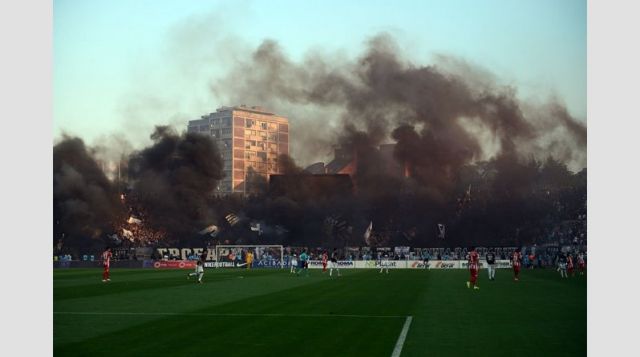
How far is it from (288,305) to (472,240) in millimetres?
97363

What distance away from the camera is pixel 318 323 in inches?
923

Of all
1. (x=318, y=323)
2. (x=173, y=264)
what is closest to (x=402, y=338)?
(x=318, y=323)

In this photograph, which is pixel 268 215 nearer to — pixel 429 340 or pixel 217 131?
pixel 217 131

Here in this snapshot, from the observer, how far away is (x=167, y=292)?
39250 mm

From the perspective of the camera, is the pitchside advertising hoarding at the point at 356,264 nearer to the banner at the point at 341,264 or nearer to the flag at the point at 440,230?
the banner at the point at 341,264

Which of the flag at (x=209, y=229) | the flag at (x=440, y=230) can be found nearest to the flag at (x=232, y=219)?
the flag at (x=209, y=229)

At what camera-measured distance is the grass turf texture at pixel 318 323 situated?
1827cm

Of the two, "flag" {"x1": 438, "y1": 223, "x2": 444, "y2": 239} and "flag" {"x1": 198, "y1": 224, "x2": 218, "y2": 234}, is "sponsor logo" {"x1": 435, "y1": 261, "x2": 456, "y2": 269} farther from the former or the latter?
"flag" {"x1": 198, "y1": 224, "x2": 218, "y2": 234}

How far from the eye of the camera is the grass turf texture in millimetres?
18266

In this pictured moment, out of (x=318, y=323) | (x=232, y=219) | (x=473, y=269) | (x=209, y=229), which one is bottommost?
(x=209, y=229)

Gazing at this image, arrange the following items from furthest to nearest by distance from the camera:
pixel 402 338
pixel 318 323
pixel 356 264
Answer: pixel 356 264 < pixel 318 323 < pixel 402 338

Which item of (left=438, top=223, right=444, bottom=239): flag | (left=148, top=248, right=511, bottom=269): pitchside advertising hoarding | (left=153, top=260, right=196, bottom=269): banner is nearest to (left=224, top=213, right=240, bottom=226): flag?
(left=438, top=223, right=444, bottom=239): flag

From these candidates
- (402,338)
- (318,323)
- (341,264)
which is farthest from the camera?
(341,264)

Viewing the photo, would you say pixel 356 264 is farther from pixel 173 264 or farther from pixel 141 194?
pixel 141 194
